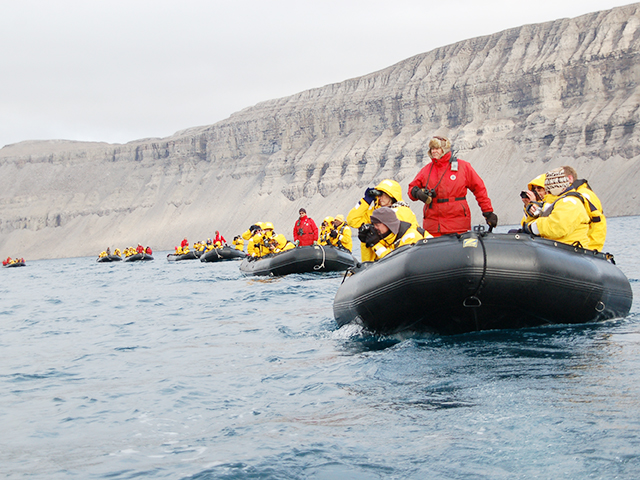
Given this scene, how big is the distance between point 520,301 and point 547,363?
47.5 inches

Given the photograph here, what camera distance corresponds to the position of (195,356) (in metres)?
7.86

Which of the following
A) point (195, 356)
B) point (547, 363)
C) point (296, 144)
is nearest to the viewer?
point (547, 363)

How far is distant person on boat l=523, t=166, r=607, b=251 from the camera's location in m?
7.32

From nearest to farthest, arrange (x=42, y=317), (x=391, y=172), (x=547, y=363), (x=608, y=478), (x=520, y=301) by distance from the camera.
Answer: (x=608, y=478), (x=547, y=363), (x=520, y=301), (x=42, y=317), (x=391, y=172)

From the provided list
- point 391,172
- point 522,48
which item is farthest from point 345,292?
point 522,48

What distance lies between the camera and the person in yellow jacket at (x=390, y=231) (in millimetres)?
7457

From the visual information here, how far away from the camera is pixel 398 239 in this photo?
768cm

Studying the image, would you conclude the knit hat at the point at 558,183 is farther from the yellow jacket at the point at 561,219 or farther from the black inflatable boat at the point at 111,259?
the black inflatable boat at the point at 111,259

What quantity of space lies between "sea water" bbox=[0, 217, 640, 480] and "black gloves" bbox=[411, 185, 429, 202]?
5.29 ft

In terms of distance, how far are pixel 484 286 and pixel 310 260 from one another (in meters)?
11.3

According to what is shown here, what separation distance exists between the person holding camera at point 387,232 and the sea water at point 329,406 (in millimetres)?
1020

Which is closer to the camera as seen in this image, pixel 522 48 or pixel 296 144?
pixel 522 48

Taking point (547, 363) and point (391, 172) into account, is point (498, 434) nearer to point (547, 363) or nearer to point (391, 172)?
point (547, 363)

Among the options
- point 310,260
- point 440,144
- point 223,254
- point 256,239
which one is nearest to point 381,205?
point 440,144
